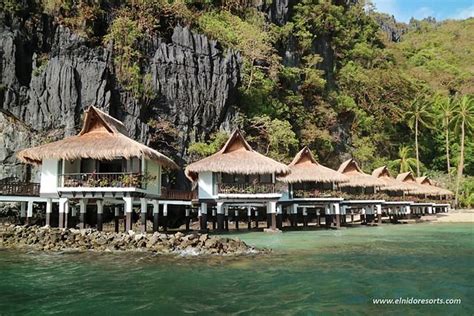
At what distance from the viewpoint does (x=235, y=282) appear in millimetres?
10273

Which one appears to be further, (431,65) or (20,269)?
(431,65)

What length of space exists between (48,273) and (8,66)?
74.4ft

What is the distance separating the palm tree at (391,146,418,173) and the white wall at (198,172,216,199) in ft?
110

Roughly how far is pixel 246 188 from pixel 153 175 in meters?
5.18

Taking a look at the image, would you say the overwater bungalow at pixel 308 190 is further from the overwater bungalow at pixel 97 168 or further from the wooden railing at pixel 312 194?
the overwater bungalow at pixel 97 168

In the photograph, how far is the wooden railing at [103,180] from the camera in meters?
19.3

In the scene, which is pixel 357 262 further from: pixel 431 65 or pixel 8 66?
pixel 431 65

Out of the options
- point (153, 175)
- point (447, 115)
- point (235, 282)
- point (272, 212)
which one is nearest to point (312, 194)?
point (272, 212)

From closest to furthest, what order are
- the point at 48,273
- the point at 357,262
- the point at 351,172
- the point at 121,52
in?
the point at 48,273
the point at 357,262
the point at 121,52
the point at 351,172

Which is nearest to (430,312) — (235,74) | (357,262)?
(357,262)

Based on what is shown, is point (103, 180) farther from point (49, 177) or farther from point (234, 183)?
point (234, 183)

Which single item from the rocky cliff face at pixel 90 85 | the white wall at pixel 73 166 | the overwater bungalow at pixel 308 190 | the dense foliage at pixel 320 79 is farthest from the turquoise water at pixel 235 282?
the dense foliage at pixel 320 79

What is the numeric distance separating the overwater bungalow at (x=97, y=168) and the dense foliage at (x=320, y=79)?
32.9 feet

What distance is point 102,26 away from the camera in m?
34.0
